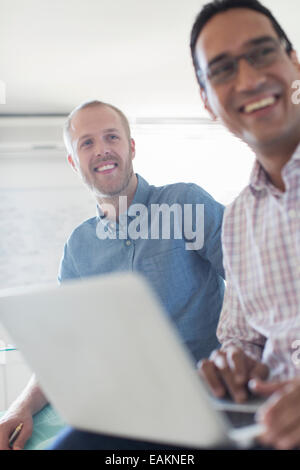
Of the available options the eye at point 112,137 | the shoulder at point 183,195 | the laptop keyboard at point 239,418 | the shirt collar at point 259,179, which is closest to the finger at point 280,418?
the laptop keyboard at point 239,418

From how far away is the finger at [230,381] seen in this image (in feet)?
2.52

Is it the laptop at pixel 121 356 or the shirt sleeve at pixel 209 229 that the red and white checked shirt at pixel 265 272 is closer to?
the laptop at pixel 121 356

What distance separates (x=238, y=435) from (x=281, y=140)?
0.61 meters

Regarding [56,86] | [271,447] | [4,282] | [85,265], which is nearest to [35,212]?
[4,282]

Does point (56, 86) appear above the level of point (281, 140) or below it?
above

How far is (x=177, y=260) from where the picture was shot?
1.56 meters

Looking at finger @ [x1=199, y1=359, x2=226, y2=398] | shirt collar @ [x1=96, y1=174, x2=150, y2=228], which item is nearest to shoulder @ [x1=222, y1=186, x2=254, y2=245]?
finger @ [x1=199, y1=359, x2=226, y2=398]

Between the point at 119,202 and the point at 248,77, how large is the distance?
2.94ft

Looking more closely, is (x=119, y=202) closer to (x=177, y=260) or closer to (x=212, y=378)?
(x=177, y=260)

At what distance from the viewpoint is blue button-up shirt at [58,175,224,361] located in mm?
1535

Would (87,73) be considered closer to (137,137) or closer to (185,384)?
(137,137)

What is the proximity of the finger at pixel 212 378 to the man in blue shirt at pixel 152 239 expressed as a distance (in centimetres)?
73

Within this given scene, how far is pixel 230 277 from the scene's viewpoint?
106 centimetres

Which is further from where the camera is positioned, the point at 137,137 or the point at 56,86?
the point at 137,137
